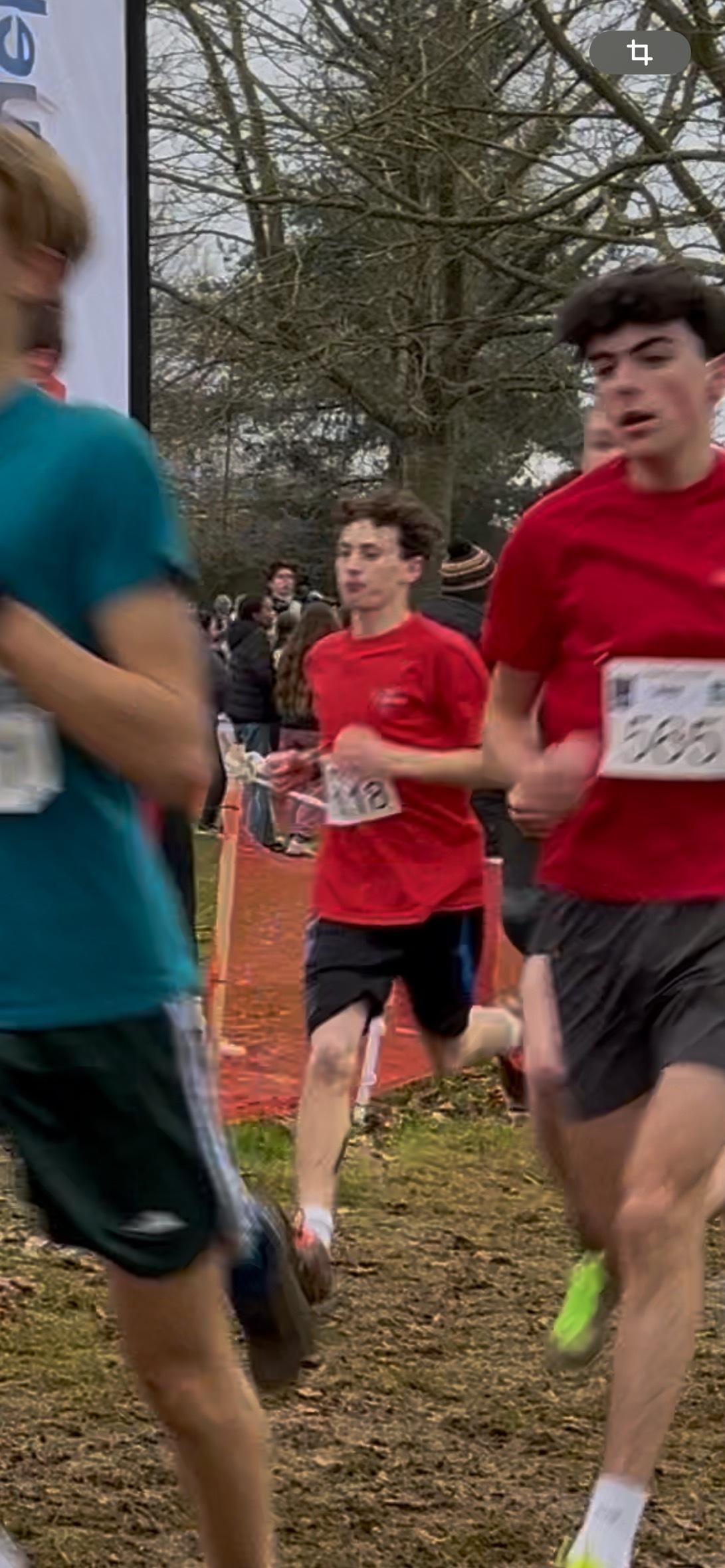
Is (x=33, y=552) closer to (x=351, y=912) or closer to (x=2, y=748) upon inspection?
(x=2, y=748)

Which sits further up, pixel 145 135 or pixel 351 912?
pixel 145 135

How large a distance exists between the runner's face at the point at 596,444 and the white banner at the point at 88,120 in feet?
3.93

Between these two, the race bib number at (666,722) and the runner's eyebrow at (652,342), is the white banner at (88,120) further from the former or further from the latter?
the race bib number at (666,722)

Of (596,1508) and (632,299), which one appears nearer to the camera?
(596,1508)

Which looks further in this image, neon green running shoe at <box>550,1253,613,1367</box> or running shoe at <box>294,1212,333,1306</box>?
running shoe at <box>294,1212,333,1306</box>

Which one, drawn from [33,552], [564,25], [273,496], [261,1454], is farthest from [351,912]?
[273,496]

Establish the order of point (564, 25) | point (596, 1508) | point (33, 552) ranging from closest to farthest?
point (33, 552), point (596, 1508), point (564, 25)

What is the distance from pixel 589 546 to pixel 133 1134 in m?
1.46

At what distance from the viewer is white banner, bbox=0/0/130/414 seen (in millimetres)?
4660

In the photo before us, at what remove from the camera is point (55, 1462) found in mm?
3801

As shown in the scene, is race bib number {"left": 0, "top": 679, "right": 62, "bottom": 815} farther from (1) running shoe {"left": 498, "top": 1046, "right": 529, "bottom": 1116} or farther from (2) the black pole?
(1) running shoe {"left": 498, "top": 1046, "right": 529, "bottom": 1116}

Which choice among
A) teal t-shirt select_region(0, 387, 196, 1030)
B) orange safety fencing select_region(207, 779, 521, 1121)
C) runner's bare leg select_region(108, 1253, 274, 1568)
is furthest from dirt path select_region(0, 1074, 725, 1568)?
orange safety fencing select_region(207, 779, 521, 1121)

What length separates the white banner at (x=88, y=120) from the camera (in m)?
4.66

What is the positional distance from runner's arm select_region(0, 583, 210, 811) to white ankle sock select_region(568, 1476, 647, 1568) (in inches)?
50.3
